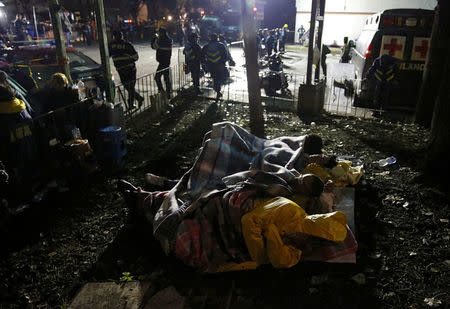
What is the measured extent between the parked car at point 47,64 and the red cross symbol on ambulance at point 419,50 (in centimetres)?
767

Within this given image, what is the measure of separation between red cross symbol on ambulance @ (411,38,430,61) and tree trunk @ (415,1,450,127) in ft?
4.36

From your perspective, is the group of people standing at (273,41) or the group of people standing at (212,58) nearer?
the group of people standing at (212,58)

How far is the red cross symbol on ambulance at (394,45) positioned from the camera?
906 cm

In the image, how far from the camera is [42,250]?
4.02 metres

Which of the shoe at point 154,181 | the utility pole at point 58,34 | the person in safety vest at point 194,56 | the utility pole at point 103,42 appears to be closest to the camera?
the shoe at point 154,181

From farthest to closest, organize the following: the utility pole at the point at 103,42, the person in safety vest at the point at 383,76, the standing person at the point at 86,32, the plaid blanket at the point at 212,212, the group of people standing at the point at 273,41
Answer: the standing person at the point at 86,32
the group of people standing at the point at 273,41
the person in safety vest at the point at 383,76
the utility pole at the point at 103,42
the plaid blanket at the point at 212,212

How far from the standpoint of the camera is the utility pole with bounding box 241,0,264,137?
23.0ft

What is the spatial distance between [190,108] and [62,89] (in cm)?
419

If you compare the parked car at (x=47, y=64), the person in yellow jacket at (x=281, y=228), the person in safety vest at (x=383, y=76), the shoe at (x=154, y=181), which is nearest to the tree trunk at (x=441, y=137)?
the person in yellow jacket at (x=281, y=228)

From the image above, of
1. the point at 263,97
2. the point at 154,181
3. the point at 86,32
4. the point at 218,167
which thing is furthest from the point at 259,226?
the point at 86,32

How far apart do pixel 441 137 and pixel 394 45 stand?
473 cm

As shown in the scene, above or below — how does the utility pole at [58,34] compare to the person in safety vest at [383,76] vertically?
above

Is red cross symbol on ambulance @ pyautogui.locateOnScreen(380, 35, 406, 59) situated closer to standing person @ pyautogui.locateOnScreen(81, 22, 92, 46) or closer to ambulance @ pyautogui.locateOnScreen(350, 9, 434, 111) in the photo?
ambulance @ pyautogui.locateOnScreen(350, 9, 434, 111)

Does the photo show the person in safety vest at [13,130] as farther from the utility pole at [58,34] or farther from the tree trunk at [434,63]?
the tree trunk at [434,63]
